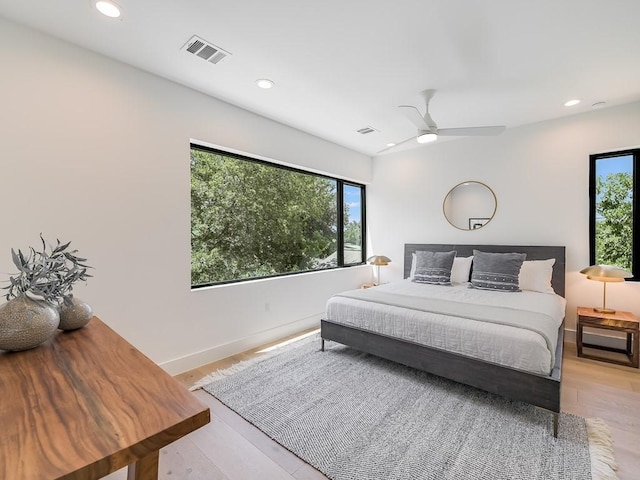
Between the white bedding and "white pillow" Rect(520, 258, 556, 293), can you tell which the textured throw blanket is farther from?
"white pillow" Rect(520, 258, 556, 293)

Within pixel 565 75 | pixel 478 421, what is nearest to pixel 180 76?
pixel 565 75

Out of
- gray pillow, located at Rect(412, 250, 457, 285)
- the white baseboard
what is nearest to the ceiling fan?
gray pillow, located at Rect(412, 250, 457, 285)

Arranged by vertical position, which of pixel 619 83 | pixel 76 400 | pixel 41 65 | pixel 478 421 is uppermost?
pixel 619 83

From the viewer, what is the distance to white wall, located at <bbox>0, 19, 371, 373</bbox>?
2086 millimetres

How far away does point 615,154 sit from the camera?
11.4ft

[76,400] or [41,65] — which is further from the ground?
[41,65]

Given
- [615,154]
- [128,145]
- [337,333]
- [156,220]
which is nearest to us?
[128,145]

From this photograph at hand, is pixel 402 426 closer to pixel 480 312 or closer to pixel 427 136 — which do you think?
pixel 480 312

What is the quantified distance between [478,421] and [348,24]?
286 cm

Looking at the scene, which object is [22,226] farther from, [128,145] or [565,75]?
[565,75]

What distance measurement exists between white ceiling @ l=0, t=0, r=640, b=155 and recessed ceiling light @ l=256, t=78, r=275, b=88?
0.05m

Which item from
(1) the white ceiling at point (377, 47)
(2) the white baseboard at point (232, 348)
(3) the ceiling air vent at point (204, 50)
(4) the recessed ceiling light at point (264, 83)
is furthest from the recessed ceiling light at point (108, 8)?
(2) the white baseboard at point (232, 348)

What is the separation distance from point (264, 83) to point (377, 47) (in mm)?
1085

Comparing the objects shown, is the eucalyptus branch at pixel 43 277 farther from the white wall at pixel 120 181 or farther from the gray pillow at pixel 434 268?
the gray pillow at pixel 434 268
